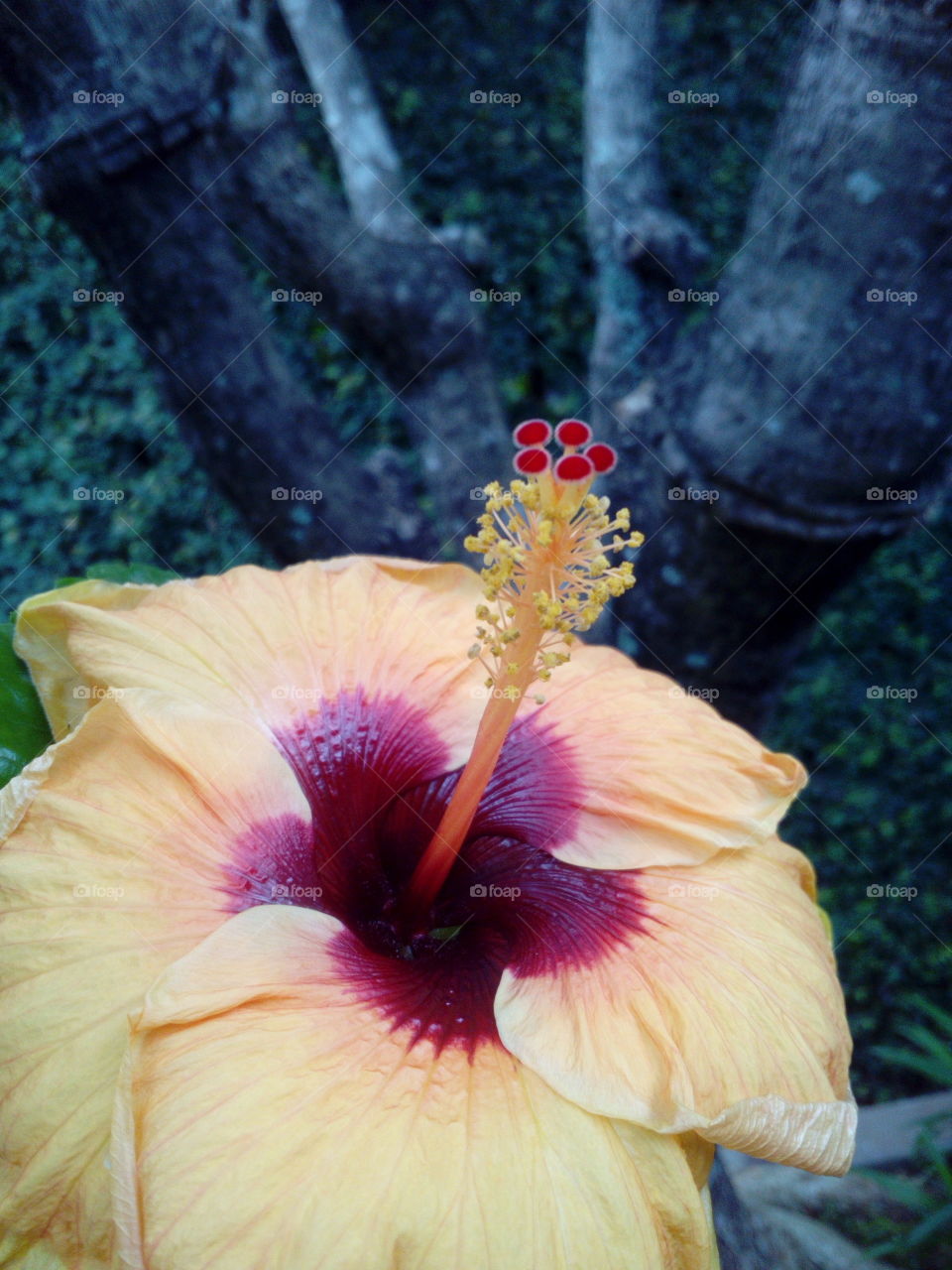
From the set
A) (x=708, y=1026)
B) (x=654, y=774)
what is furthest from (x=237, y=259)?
(x=708, y=1026)

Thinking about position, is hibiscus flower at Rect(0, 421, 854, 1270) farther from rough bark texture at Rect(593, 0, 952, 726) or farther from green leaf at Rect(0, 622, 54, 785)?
rough bark texture at Rect(593, 0, 952, 726)

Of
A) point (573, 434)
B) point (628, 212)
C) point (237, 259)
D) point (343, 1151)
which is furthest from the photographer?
point (628, 212)

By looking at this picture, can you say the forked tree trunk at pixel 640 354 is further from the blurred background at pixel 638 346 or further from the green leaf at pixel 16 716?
the green leaf at pixel 16 716

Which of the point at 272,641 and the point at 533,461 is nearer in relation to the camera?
the point at 533,461

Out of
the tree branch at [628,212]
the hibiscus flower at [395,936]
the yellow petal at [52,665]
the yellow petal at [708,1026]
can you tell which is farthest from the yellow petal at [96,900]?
the tree branch at [628,212]

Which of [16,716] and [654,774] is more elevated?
[654,774]

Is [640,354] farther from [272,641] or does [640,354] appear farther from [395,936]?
[395,936]

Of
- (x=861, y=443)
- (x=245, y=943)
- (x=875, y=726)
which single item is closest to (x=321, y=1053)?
(x=245, y=943)
